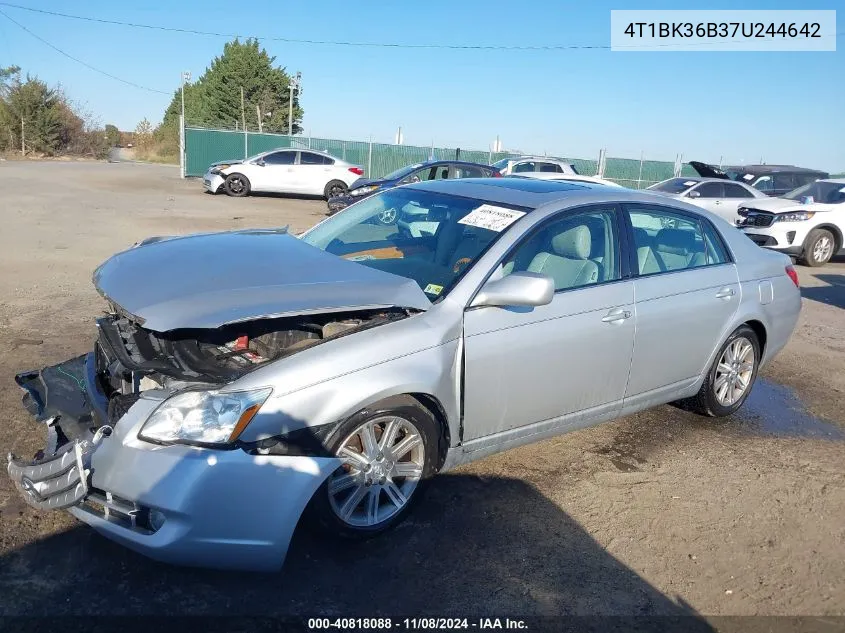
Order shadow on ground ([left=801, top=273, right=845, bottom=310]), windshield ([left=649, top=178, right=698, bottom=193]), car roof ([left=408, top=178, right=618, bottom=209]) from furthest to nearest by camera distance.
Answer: windshield ([left=649, top=178, right=698, bottom=193]), shadow on ground ([left=801, top=273, right=845, bottom=310]), car roof ([left=408, top=178, right=618, bottom=209])

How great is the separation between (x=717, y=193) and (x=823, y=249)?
328 cm

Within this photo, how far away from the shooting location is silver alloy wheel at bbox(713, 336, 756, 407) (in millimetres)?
5035

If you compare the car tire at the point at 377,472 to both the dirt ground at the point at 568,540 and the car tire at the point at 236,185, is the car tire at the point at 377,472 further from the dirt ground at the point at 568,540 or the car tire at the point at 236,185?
the car tire at the point at 236,185

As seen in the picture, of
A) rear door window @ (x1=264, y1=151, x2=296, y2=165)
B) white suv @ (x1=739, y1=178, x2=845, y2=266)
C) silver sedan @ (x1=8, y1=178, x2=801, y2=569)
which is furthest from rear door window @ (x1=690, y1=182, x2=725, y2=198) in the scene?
silver sedan @ (x1=8, y1=178, x2=801, y2=569)

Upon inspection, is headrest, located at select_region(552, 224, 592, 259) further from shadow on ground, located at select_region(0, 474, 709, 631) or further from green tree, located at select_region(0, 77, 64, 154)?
A: green tree, located at select_region(0, 77, 64, 154)

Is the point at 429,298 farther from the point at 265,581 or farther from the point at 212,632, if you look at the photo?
the point at 212,632

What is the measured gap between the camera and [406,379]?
322 cm

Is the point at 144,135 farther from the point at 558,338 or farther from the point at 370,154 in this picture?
the point at 558,338

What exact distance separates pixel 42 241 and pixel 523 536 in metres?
10.0

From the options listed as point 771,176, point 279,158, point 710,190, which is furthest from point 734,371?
point 279,158

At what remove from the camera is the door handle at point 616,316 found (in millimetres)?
4027

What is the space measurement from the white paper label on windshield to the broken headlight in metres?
1.66

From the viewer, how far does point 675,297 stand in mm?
4422

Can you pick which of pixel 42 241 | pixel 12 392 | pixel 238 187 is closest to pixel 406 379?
pixel 12 392
